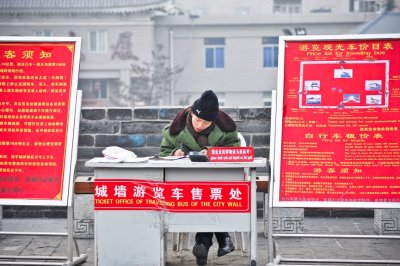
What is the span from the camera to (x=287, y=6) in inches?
2082

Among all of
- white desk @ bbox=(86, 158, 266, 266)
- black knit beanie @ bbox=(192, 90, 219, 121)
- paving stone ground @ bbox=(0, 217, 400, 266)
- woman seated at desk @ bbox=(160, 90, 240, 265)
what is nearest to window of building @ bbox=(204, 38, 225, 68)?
paving stone ground @ bbox=(0, 217, 400, 266)

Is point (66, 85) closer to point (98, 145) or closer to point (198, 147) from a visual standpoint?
point (198, 147)

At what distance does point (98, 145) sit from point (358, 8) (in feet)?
144

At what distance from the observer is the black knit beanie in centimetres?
605

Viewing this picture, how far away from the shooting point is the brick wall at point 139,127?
8031 millimetres

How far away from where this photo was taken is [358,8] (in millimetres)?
50000

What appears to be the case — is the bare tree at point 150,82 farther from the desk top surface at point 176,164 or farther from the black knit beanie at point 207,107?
the desk top surface at point 176,164

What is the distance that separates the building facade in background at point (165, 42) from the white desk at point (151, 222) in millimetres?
39231

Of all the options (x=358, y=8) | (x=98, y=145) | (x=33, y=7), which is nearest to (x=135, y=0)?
(x=33, y=7)

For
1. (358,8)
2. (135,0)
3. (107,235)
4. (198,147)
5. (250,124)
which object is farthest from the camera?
(358,8)

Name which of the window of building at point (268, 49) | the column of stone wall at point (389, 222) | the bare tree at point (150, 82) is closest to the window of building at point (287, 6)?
the window of building at point (268, 49)

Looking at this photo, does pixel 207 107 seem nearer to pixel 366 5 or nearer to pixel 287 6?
pixel 366 5

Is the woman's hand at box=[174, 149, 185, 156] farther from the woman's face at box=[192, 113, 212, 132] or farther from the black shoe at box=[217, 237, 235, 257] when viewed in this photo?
the black shoe at box=[217, 237, 235, 257]

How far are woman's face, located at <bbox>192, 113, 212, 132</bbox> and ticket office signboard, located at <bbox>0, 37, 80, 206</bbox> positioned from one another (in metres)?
0.92
